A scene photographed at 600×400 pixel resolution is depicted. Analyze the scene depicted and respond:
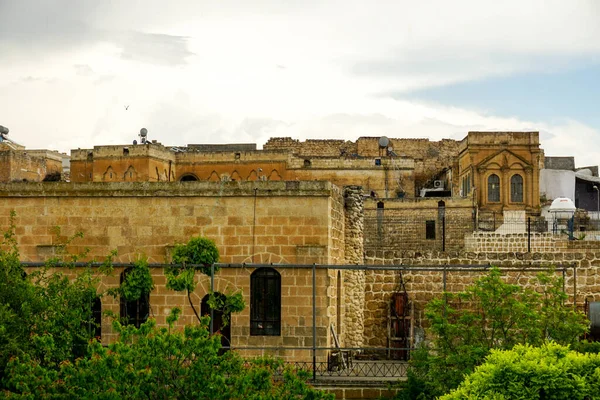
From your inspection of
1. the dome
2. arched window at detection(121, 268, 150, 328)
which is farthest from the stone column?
the dome

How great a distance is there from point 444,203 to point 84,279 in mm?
26945

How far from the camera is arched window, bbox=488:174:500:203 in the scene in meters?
45.8

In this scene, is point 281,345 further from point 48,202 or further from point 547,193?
point 547,193

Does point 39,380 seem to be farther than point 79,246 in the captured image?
No

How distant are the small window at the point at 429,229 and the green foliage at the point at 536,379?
27231mm

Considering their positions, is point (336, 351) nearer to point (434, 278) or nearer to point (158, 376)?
point (434, 278)

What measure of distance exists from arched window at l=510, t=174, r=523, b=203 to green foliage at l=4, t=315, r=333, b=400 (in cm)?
3565

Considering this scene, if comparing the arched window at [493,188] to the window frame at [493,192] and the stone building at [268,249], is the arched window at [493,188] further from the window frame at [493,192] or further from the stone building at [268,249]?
the stone building at [268,249]

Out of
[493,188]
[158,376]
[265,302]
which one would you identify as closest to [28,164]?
[493,188]

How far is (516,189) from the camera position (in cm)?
4612

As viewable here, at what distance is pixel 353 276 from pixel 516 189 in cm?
2770

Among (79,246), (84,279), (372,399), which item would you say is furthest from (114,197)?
(372,399)

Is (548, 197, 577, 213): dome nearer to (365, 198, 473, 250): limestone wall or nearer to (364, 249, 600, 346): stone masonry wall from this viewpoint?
(365, 198, 473, 250): limestone wall

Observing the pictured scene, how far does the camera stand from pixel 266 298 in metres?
17.4
